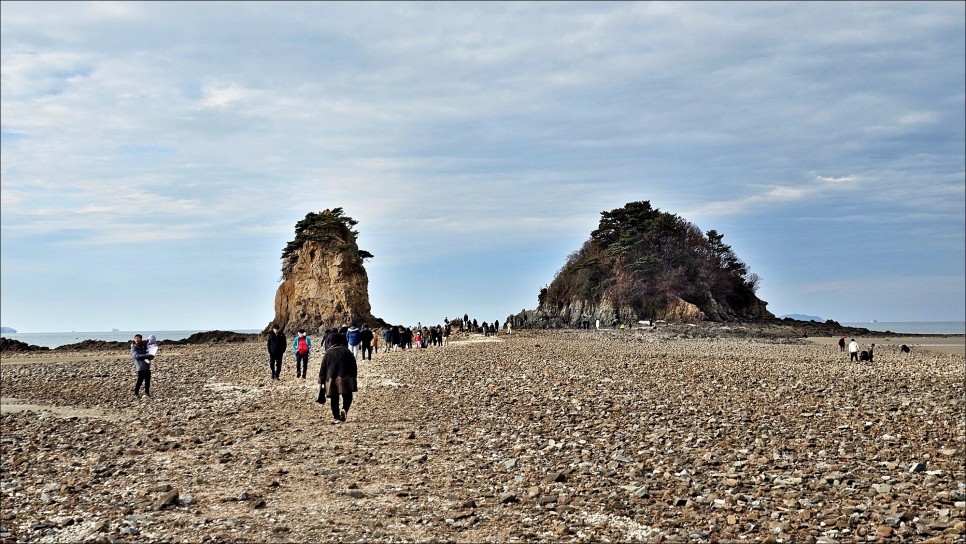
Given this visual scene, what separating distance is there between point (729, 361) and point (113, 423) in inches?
987

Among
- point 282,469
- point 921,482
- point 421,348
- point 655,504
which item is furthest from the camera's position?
point 421,348

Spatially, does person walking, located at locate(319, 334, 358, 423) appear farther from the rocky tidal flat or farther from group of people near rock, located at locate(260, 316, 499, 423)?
the rocky tidal flat

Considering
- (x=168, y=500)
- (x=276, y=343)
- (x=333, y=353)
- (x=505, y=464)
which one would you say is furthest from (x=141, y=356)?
(x=505, y=464)

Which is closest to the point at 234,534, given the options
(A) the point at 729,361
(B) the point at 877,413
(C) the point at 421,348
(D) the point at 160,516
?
(D) the point at 160,516

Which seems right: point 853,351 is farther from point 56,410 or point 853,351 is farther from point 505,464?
point 56,410

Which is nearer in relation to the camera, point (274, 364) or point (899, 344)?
point (274, 364)

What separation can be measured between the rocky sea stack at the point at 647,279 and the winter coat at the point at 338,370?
67935 millimetres

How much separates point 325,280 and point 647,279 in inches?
1403

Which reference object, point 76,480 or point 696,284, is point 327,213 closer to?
point 696,284

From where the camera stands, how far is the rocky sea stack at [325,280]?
80.0 m

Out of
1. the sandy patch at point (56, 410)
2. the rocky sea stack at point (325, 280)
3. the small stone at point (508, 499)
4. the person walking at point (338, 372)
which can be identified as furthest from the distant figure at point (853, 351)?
the rocky sea stack at point (325, 280)

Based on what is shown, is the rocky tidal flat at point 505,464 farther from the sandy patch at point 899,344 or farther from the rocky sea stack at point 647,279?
the rocky sea stack at point 647,279

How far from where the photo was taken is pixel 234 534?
10.4 metres

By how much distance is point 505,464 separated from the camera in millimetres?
13312
